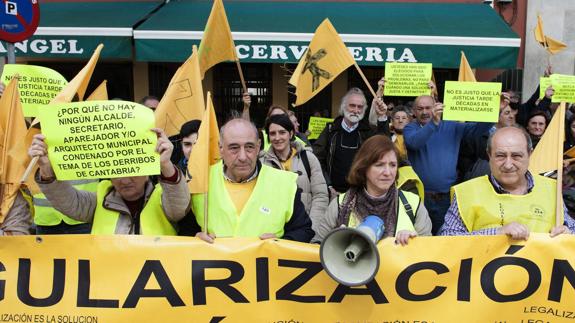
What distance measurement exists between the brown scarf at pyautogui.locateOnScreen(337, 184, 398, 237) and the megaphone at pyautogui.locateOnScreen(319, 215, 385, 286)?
366 millimetres

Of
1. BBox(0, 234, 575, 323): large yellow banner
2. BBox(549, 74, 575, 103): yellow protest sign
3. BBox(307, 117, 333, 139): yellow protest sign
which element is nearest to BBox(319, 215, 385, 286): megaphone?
BBox(0, 234, 575, 323): large yellow banner

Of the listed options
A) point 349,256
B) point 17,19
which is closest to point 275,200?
point 349,256

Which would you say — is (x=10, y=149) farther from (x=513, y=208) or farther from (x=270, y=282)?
(x=513, y=208)

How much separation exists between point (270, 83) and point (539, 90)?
5.71 metres

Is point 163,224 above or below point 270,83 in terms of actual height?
below

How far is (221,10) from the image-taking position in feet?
14.3

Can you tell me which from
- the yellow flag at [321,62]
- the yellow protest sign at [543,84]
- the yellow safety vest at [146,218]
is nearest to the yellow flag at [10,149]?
the yellow safety vest at [146,218]

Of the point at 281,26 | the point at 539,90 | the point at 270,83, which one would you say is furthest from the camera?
the point at 270,83

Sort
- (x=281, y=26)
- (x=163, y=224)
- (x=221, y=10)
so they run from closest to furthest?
(x=163, y=224) → (x=221, y=10) → (x=281, y=26)

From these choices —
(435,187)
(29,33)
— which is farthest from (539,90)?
(29,33)

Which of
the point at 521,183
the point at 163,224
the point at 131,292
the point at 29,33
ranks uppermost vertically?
the point at 29,33

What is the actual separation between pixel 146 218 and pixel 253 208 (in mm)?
574

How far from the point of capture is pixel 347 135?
Result: 484cm

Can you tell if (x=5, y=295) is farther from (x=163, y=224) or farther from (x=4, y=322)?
(x=163, y=224)
